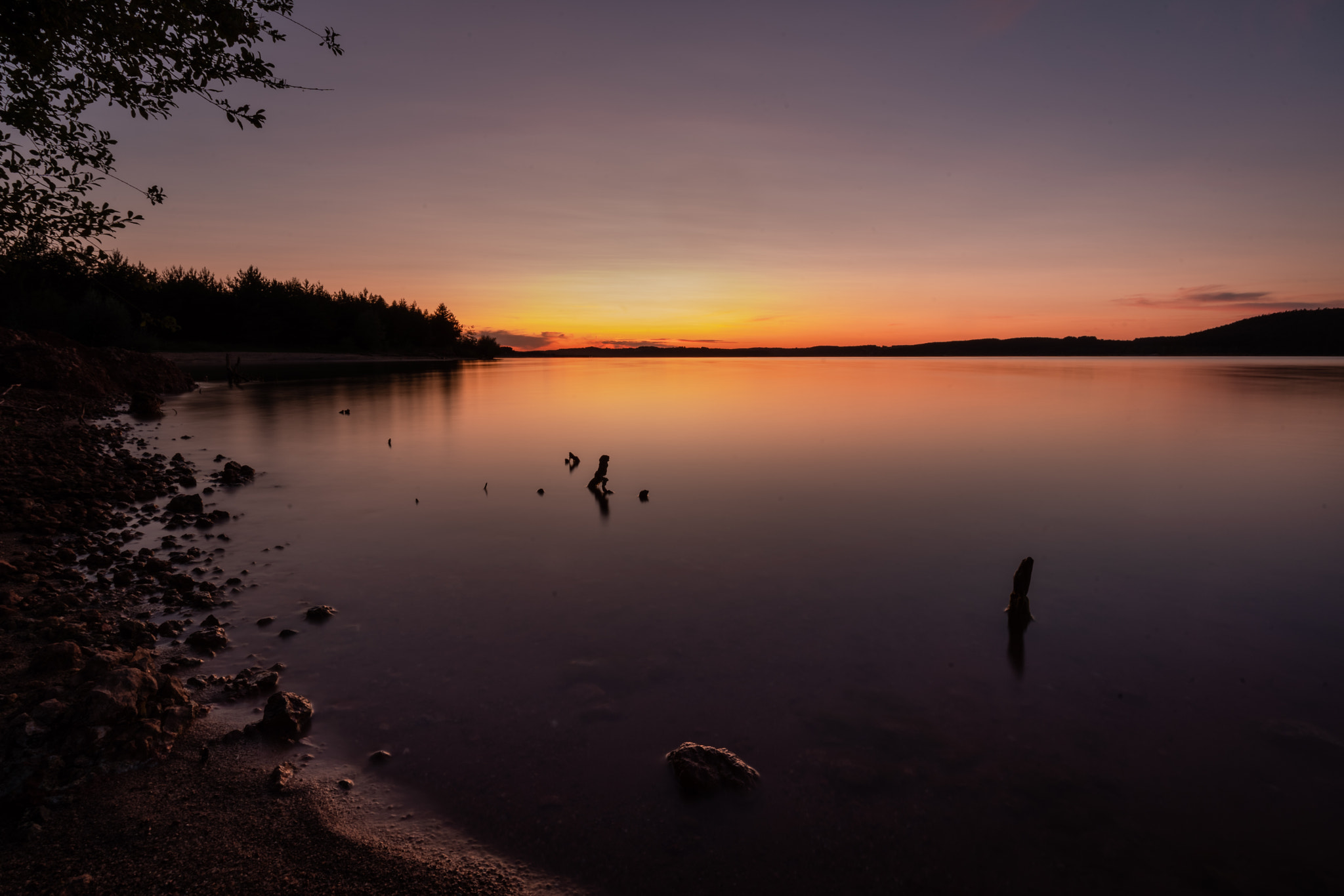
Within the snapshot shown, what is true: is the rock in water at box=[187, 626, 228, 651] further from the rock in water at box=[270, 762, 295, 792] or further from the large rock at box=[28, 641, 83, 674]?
the rock in water at box=[270, 762, 295, 792]

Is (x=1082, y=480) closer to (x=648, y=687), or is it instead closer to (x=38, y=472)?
(x=648, y=687)

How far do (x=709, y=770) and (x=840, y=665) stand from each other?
9.02ft

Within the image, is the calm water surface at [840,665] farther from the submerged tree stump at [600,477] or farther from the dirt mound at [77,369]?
the dirt mound at [77,369]

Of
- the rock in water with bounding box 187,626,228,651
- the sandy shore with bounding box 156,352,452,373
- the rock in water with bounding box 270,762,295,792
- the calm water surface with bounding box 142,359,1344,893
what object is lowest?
the calm water surface with bounding box 142,359,1344,893

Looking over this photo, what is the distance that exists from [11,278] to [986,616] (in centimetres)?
1442

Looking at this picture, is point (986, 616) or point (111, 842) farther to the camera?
point (986, 616)

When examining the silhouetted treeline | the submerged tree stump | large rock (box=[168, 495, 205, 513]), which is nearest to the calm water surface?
the submerged tree stump

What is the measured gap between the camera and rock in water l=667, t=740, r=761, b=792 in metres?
5.07

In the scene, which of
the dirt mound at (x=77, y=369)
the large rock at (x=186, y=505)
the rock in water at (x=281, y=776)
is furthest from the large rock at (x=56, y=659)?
the dirt mound at (x=77, y=369)

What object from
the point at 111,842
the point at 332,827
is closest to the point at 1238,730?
the point at 332,827

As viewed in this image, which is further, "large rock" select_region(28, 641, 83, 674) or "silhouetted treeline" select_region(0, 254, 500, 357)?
"silhouetted treeline" select_region(0, 254, 500, 357)

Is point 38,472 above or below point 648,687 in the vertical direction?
above

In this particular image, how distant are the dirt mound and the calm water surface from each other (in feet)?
46.7

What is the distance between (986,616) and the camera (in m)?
8.84
